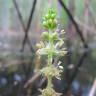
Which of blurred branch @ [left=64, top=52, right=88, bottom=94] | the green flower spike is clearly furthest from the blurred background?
the green flower spike

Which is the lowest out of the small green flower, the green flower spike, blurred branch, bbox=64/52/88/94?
blurred branch, bbox=64/52/88/94

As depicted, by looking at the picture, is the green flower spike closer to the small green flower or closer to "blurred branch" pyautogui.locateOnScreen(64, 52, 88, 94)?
the small green flower

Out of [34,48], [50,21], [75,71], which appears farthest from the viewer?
[34,48]

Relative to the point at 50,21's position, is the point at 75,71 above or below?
below

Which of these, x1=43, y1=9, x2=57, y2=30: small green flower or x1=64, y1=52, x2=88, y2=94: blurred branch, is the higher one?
x1=43, y1=9, x2=57, y2=30: small green flower

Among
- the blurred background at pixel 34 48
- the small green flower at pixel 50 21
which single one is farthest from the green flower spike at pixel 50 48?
the blurred background at pixel 34 48

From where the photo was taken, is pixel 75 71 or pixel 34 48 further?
pixel 34 48

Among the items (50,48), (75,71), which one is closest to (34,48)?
(75,71)

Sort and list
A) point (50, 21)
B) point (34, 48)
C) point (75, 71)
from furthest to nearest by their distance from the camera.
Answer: point (34, 48), point (75, 71), point (50, 21)

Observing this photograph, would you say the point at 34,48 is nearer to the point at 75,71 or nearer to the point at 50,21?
the point at 75,71
